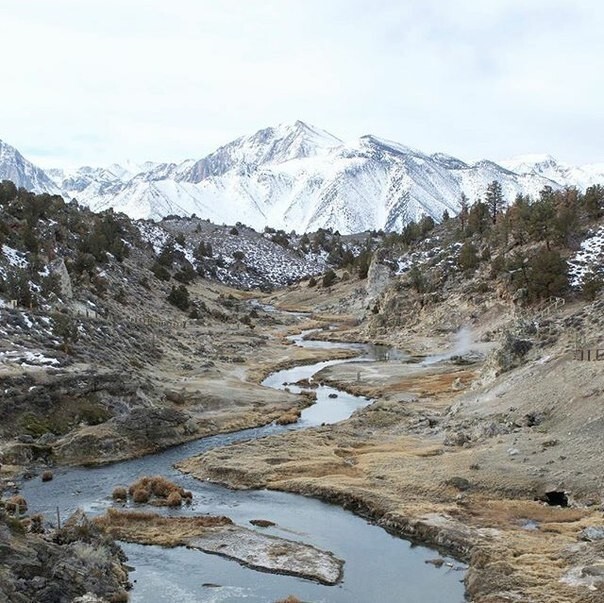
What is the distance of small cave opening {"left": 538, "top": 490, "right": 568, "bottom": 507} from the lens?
130 ft

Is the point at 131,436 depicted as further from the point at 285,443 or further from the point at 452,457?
the point at 452,457

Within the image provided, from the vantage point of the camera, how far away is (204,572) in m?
33.3

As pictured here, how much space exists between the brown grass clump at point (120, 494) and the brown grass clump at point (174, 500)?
8.50 ft

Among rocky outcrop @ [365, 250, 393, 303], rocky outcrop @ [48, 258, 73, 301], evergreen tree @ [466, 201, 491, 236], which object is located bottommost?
rocky outcrop @ [48, 258, 73, 301]

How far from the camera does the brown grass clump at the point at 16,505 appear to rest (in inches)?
1494

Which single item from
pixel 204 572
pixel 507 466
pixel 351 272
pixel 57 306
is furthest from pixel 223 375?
pixel 351 272

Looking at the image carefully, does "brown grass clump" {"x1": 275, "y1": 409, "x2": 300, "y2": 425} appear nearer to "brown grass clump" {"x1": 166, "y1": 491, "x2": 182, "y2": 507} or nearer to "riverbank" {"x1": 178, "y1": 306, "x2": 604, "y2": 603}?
"riverbank" {"x1": 178, "y1": 306, "x2": 604, "y2": 603}

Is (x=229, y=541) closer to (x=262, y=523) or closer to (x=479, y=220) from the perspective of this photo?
(x=262, y=523)

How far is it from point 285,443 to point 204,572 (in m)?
21.3

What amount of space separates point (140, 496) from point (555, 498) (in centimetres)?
2296

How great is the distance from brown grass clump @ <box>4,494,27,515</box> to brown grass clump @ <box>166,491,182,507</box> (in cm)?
763

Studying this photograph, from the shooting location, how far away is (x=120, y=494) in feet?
140

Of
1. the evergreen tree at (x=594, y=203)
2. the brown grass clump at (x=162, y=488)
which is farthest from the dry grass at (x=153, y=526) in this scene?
the evergreen tree at (x=594, y=203)

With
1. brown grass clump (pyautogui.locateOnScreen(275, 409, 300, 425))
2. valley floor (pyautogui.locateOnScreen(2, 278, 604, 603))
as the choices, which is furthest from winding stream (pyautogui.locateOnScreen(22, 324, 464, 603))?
brown grass clump (pyautogui.locateOnScreen(275, 409, 300, 425))
